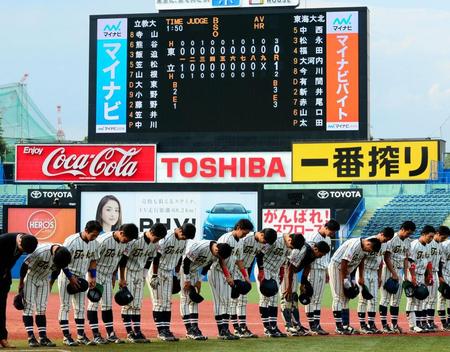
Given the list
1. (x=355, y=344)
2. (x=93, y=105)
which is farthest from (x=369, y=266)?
(x=93, y=105)

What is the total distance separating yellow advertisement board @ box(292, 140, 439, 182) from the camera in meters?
31.5

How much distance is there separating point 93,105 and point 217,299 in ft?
54.6

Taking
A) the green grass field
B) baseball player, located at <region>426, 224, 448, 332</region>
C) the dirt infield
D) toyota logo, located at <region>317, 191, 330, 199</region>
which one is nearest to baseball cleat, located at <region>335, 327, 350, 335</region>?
the green grass field

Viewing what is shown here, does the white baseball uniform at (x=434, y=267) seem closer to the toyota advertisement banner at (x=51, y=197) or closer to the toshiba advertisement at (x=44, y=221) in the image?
the toshiba advertisement at (x=44, y=221)

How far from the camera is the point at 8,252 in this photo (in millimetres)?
13000

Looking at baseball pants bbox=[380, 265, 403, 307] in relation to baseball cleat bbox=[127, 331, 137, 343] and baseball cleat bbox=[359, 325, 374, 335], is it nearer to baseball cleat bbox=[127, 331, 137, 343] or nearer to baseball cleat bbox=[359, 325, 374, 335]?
baseball cleat bbox=[359, 325, 374, 335]

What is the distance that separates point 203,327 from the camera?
59.5 ft

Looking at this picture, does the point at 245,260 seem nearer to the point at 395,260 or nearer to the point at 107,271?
the point at 107,271

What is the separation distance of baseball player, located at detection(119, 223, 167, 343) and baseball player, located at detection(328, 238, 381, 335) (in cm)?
273

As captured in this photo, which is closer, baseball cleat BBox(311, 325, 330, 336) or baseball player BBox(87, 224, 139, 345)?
baseball player BBox(87, 224, 139, 345)

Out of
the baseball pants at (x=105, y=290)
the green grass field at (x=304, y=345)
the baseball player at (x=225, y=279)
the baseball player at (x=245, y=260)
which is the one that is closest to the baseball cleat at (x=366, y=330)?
the green grass field at (x=304, y=345)

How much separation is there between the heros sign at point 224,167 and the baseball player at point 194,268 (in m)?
16.2

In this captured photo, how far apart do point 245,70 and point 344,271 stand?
45.6 feet

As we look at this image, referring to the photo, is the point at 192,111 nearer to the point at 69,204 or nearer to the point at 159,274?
the point at 69,204
